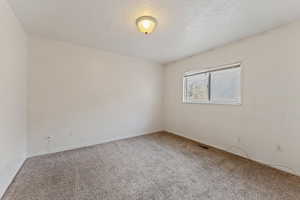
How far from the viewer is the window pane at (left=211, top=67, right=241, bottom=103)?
2828 mm

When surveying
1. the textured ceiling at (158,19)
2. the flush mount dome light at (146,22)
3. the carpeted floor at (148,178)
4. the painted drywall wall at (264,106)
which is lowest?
the carpeted floor at (148,178)

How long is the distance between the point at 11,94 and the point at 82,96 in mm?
1336

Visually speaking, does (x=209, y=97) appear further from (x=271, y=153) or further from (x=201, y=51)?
(x=271, y=153)

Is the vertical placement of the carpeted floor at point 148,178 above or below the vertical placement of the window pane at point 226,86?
below

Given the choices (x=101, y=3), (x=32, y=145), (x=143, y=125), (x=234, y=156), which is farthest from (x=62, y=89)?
(x=234, y=156)

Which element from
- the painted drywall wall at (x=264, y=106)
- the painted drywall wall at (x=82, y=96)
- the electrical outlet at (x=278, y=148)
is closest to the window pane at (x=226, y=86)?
the painted drywall wall at (x=264, y=106)

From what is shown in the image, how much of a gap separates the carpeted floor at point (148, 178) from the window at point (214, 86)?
1.30 meters

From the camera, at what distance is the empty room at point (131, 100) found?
5.63ft

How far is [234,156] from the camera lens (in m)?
2.66

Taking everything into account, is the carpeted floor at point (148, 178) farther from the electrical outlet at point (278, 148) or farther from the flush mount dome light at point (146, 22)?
the flush mount dome light at point (146, 22)

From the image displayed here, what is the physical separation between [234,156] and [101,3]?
3.57 metres

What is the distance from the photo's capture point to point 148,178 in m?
1.94

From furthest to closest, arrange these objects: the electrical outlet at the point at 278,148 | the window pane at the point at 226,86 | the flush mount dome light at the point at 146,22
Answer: the window pane at the point at 226,86
the electrical outlet at the point at 278,148
the flush mount dome light at the point at 146,22

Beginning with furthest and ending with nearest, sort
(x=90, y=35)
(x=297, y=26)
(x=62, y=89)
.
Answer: (x=62, y=89), (x=90, y=35), (x=297, y=26)
